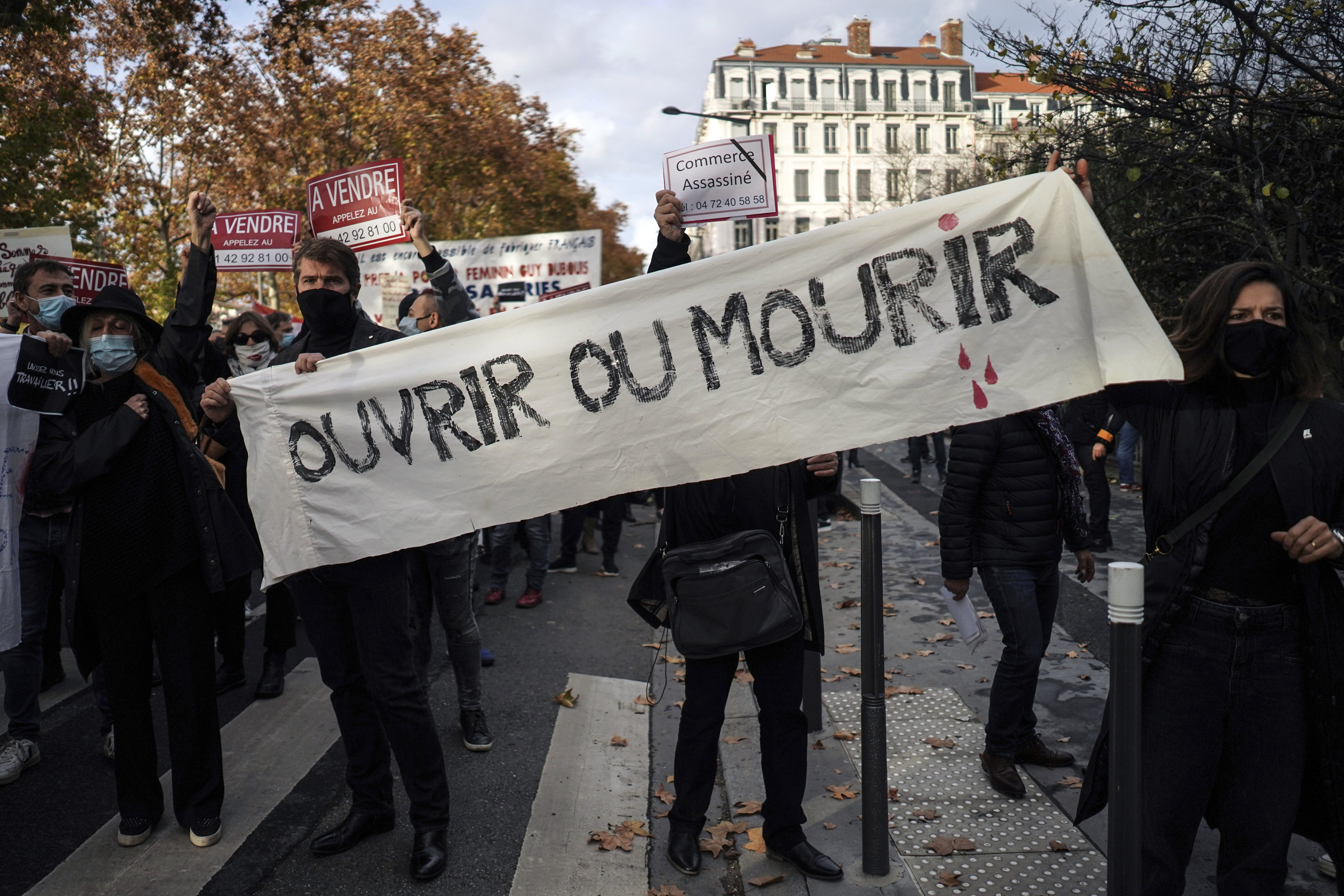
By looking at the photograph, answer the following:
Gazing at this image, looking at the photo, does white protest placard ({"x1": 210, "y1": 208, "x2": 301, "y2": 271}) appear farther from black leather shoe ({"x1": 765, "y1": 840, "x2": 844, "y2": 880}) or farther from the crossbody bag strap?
the crossbody bag strap

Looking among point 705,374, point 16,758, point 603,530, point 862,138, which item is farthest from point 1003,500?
point 862,138

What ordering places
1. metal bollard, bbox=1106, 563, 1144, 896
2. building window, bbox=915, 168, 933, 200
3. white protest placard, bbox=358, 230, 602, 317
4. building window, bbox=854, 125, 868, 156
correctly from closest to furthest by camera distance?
metal bollard, bbox=1106, 563, 1144, 896, white protest placard, bbox=358, 230, 602, 317, building window, bbox=915, 168, 933, 200, building window, bbox=854, 125, 868, 156

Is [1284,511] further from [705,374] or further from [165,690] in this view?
[165,690]

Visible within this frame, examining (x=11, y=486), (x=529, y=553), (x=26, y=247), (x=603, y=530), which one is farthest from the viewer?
(x=603, y=530)

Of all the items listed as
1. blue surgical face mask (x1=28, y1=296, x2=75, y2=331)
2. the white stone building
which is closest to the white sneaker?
blue surgical face mask (x1=28, y1=296, x2=75, y2=331)

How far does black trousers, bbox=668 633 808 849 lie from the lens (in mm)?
3686

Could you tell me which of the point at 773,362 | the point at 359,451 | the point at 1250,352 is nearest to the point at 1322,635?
the point at 1250,352

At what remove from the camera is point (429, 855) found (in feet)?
12.4

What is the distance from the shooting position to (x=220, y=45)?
11188mm

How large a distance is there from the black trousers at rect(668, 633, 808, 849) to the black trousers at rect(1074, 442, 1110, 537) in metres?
6.12

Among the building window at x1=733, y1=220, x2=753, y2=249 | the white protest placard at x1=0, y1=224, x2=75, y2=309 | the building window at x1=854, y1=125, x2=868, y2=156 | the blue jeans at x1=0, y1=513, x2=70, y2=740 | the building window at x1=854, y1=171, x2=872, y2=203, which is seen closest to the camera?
the blue jeans at x1=0, y1=513, x2=70, y2=740

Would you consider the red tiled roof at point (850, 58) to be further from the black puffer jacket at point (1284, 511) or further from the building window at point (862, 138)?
the black puffer jacket at point (1284, 511)

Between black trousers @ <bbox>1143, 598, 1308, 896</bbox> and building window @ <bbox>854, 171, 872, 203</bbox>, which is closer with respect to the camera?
black trousers @ <bbox>1143, 598, 1308, 896</bbox>

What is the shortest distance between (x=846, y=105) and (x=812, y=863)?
82.1 meters
